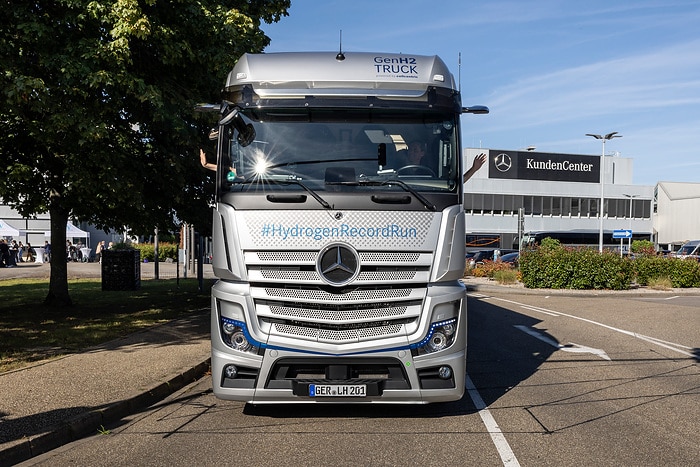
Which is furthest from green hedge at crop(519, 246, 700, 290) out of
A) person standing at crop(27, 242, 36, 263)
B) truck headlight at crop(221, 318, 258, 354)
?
person standing at crop(27, 242, 36, 263)

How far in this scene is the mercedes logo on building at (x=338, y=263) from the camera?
241 inches

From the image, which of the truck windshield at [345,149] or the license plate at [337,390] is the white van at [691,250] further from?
the license plate at [337,390]

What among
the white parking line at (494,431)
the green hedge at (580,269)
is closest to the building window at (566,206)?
Answer: the green hedge at (580,269)

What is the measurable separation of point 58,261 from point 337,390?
12.2m

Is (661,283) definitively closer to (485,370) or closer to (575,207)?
(485,370)

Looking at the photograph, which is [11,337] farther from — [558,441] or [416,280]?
[558,441]

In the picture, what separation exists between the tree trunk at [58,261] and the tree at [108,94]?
0.16 ft

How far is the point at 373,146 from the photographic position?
6.68 metres

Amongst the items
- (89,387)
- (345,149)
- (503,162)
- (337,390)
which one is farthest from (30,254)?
(503,162)

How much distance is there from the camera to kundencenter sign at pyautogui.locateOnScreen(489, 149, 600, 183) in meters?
81.1

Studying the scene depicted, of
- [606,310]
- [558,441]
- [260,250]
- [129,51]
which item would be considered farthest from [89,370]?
[606,310]

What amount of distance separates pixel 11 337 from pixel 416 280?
28.0ft

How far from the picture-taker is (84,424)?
6250mm

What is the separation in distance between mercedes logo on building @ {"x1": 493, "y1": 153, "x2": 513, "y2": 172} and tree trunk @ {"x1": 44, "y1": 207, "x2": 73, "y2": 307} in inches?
2721
